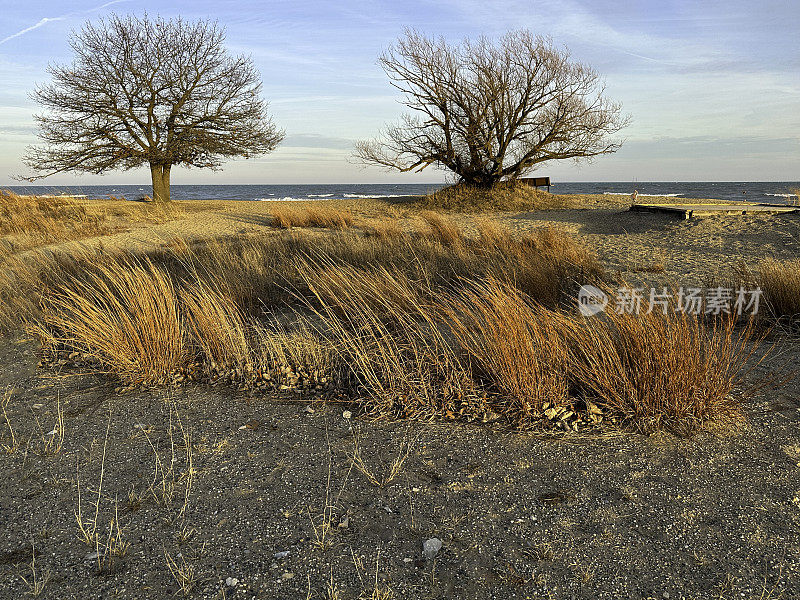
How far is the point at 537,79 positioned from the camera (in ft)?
56.6

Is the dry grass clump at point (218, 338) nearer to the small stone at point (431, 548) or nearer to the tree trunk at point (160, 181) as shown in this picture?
the small stone at point (431, 548)

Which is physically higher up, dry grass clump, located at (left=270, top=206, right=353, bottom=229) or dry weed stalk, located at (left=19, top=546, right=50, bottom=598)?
dry grass clump, located at (left=270, top=206, right=353, bottom=229)

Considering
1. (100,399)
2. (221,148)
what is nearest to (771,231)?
(100,399)

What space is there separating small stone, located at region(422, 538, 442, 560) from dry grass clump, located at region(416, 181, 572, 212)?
15548mm

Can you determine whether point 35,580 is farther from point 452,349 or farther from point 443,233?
point 443,233

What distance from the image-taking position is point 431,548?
2.16m

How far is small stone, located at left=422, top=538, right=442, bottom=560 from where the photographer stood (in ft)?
6.97

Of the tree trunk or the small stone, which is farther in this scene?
the tree trunk

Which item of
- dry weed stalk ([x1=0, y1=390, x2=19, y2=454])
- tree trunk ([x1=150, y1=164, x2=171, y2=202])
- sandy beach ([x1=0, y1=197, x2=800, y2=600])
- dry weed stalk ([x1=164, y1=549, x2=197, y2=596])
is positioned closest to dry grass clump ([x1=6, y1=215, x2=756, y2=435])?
sandy beach ([x1=0, y1=197, x2=800, y2=600])

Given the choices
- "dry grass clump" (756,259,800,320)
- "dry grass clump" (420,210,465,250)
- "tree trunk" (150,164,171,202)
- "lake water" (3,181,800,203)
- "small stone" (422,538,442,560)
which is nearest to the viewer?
"small stone" (422,538,442,560)

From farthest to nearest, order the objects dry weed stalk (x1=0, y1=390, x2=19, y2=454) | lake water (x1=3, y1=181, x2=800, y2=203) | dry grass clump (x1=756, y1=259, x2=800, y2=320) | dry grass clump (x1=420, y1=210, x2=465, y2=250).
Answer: lake water (x1=3, y1=181, x2=800, y2=203) < dry grass clump (x1=420, y1=210, x2=465, y2=250) < dry grass clump (x1=756, y1=259, x2=800, y2=320) < dry weed stalk (x1=0, y1=390, x2=19, y2=454)

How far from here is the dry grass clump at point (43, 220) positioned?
1040cm

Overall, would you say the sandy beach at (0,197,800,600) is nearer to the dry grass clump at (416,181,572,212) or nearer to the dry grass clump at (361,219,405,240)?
the dry grass clump at (361,219,405,240)

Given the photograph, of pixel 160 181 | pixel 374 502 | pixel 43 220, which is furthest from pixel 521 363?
pixel 160 181
